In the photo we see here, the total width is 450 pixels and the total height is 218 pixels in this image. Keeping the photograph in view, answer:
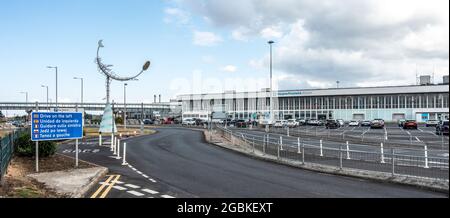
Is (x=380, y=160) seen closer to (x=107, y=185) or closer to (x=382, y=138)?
(x=107, y=185)

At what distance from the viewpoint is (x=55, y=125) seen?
17719mm

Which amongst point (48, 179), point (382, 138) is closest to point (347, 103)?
point (382, 138)

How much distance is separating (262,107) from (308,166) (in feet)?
326

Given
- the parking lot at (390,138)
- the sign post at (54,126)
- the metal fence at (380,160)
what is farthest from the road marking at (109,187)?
the parking lot at (390,138)

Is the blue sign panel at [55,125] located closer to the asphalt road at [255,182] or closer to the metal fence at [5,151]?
the metal fence at [5,151]

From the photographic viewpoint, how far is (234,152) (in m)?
26.5

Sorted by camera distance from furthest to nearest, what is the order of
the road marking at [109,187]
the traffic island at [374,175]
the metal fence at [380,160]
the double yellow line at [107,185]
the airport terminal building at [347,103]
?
the airport terminal building at [347,103] < the metal fence at [380,160] < the traffic island at [374,175] < the double yellow line at [107,185] < the road marking at [109,187]

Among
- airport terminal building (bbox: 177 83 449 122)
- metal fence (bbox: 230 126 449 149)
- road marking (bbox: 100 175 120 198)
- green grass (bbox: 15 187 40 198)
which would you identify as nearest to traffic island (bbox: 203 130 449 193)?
road marking (bbox: 100 175 120 198)

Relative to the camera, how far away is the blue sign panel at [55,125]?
16875 millimetres

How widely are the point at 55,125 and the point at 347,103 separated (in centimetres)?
9666

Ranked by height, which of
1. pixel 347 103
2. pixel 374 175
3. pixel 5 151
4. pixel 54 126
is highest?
pixel 347 103

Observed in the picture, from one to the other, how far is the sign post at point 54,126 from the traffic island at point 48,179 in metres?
1.13
